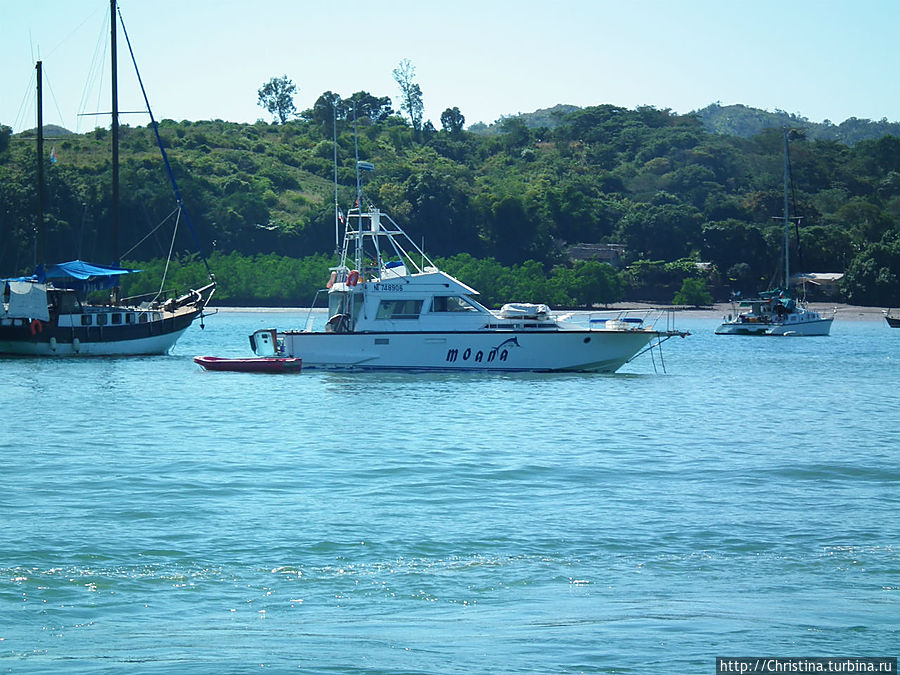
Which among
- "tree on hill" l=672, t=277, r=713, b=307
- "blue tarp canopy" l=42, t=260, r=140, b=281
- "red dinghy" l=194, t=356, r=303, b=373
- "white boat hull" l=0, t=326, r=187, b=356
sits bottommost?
"red dinghy" l=194, t=356, r=303, b=373

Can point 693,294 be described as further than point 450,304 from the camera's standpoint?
Yes

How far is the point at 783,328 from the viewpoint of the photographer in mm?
77500

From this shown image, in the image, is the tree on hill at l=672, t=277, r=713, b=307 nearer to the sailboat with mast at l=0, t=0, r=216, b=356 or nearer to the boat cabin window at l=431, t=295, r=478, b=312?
the sailboat with mast at l=0, t=0, r=216, b=356

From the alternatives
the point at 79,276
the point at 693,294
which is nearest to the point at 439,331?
the point at 79,276

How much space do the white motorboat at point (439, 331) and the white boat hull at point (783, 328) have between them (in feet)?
133

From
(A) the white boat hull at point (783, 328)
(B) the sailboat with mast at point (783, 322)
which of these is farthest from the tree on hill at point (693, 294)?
(A) the white boat hull at point (783, 328)

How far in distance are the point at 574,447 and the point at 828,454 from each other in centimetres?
500

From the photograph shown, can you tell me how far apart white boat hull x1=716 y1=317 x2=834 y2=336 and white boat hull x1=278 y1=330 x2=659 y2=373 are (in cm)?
4060

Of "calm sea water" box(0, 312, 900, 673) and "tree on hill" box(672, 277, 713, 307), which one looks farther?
"tree on hill" box(672, 277, 713, 307)

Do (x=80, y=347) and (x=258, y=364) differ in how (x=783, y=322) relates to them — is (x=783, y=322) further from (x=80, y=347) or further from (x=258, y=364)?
(x=80, y=347)

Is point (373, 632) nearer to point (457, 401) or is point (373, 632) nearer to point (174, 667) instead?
point (174, 667)

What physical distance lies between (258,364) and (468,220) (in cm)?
6512

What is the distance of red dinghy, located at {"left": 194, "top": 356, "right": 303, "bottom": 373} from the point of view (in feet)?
131

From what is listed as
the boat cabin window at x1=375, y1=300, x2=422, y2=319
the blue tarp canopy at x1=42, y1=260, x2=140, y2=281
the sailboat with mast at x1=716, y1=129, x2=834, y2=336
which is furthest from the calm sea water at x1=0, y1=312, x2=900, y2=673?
the sailboat with mast at x1=716, y1=129, x2=834, y2=336
